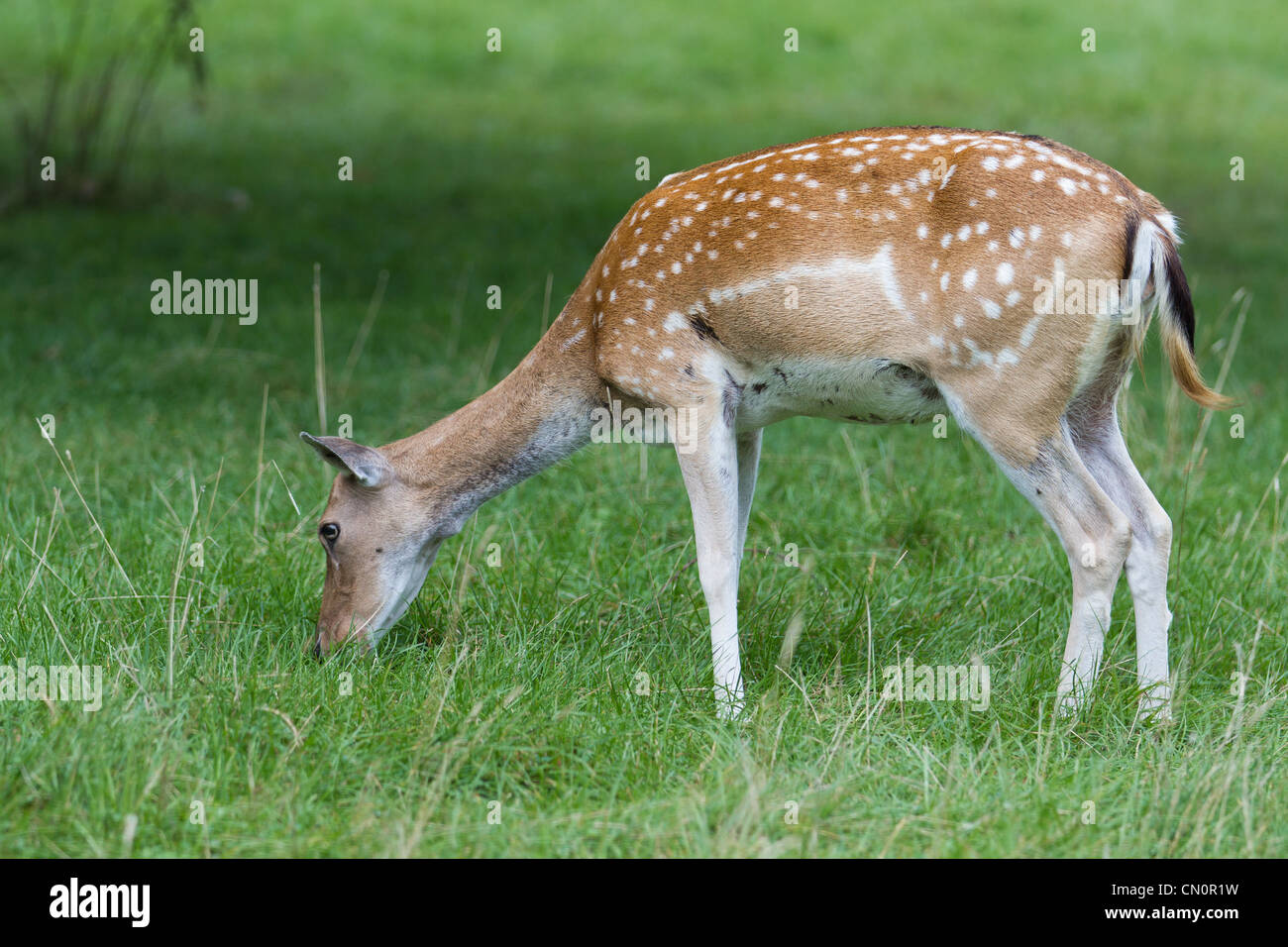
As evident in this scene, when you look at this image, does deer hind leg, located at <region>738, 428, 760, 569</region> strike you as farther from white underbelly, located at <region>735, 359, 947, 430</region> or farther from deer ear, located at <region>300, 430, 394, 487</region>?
deer ear, located at <region>300, 430, 394, 487</region>

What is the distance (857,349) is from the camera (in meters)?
4.64

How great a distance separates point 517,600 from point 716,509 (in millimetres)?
871

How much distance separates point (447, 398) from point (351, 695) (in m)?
3.89

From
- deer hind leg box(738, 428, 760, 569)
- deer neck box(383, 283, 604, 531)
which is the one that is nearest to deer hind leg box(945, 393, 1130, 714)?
deer hind leg box(738, 428, 760, 569)

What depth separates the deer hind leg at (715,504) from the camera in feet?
15.9

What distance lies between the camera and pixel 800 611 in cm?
521

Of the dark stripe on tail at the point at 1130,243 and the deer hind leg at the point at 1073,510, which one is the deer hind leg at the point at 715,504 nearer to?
the deer hind leg at the point at 1073,510

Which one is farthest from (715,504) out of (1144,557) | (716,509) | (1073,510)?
(1144,557)

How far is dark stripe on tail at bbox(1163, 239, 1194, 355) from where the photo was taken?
452cm

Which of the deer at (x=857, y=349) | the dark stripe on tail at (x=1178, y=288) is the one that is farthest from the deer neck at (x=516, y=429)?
the dark stripe on tail at (x=1178, y=288)

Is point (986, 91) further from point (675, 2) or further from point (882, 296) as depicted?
point (882, 296)

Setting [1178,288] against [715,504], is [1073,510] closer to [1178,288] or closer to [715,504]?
[1178,288]

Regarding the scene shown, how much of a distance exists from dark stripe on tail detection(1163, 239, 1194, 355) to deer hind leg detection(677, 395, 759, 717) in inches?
57.3
